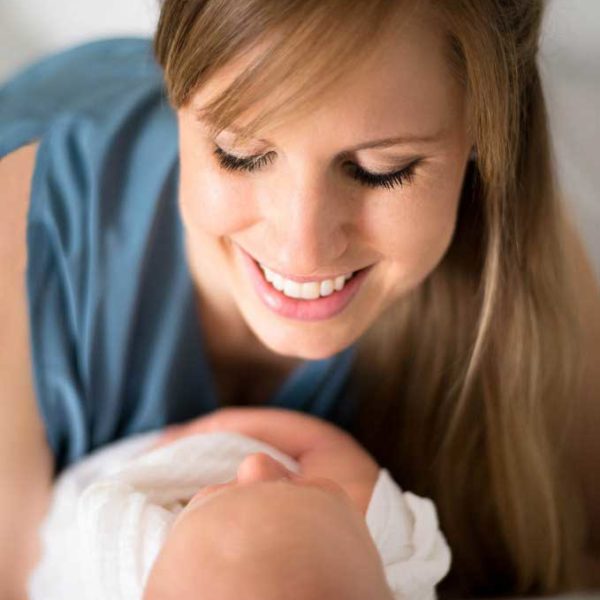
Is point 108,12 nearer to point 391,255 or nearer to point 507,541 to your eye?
point 391,255

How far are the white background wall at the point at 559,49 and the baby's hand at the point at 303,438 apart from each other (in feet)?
1.62

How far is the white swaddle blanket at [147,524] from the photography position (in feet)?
3.22

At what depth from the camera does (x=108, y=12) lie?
1.63 m

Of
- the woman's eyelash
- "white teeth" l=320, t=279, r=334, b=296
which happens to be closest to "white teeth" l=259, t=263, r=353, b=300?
"white teeth" l=320, t=279, r=334, b=296

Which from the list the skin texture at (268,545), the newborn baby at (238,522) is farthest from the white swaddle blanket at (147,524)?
the skin texture at (268,545)

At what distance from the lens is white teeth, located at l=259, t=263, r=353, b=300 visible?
110cm

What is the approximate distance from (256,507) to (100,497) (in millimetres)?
270

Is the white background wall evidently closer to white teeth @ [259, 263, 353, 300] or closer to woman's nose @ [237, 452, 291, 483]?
white teeth @ [259, 263, 353, 300]

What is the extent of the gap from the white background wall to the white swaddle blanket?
0.55 metres

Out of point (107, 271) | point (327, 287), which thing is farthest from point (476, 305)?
point (107, 271)

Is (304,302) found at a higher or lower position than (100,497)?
higher

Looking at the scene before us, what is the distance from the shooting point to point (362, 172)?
38.0 inches

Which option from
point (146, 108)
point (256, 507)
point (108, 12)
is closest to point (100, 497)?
point (256, 507)

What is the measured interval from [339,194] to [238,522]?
0.33 metres
